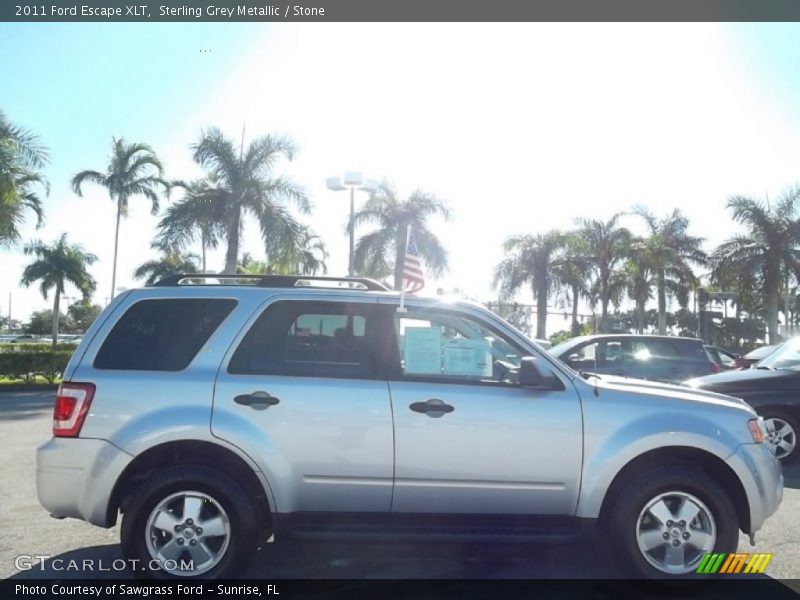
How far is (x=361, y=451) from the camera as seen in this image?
13.6 ft

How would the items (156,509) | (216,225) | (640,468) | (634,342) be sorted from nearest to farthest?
(156,509), (640,468), (634,342), (216,225)

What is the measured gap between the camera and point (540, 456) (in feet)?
13.7

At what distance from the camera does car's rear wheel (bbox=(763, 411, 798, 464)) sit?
26.5 feet

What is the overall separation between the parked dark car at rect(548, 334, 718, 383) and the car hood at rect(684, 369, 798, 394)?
2.28 metres

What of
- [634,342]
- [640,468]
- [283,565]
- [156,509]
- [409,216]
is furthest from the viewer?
[409,216]

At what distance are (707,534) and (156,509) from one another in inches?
137

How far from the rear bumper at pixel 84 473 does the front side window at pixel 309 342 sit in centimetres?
91

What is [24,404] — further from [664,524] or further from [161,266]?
[161,266]

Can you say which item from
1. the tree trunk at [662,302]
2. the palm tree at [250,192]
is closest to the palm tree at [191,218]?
the palm tree at [250,192]

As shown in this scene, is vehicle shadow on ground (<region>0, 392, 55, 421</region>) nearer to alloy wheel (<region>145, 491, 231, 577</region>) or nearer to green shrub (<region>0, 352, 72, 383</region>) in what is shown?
green shrub (<region>0, 352, 72, 383</region>)

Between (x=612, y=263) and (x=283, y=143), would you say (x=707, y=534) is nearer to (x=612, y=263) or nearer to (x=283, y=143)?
(x=283, y=143)

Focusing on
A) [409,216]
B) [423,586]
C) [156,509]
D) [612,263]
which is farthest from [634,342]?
[612,263]

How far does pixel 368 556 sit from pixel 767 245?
28567mm

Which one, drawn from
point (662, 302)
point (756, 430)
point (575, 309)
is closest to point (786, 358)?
point (756, 430)
